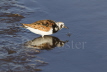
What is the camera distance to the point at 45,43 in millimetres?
11992

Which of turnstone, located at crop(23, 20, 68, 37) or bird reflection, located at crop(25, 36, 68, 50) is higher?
turnstone, located at crop(23, 20, 68, 37)

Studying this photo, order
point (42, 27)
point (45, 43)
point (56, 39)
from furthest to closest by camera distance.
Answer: point (56, 39)
point (42, 27)
point (45, 43)

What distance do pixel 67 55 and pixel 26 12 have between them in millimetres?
4667

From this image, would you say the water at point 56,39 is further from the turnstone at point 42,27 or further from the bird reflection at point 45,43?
the turnstone at point 42,27

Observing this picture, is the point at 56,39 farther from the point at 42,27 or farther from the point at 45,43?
the point at 42,27

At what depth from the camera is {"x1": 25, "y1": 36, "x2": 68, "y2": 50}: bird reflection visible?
38.0 ft

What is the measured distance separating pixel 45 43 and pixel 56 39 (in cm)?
66

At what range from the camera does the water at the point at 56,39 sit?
10.0m

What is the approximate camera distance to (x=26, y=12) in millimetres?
14602

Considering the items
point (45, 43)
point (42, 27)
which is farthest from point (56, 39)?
point (42, 27)

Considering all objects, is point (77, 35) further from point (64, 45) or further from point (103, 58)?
point (103, 58)

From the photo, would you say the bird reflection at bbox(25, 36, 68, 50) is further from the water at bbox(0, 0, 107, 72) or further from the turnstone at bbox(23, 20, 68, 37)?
the turnstone at bbox(23, 20, 68, 37)

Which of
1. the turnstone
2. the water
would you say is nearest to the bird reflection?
the water

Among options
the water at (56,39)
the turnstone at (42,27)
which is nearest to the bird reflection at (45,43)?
the water at (56,39)
